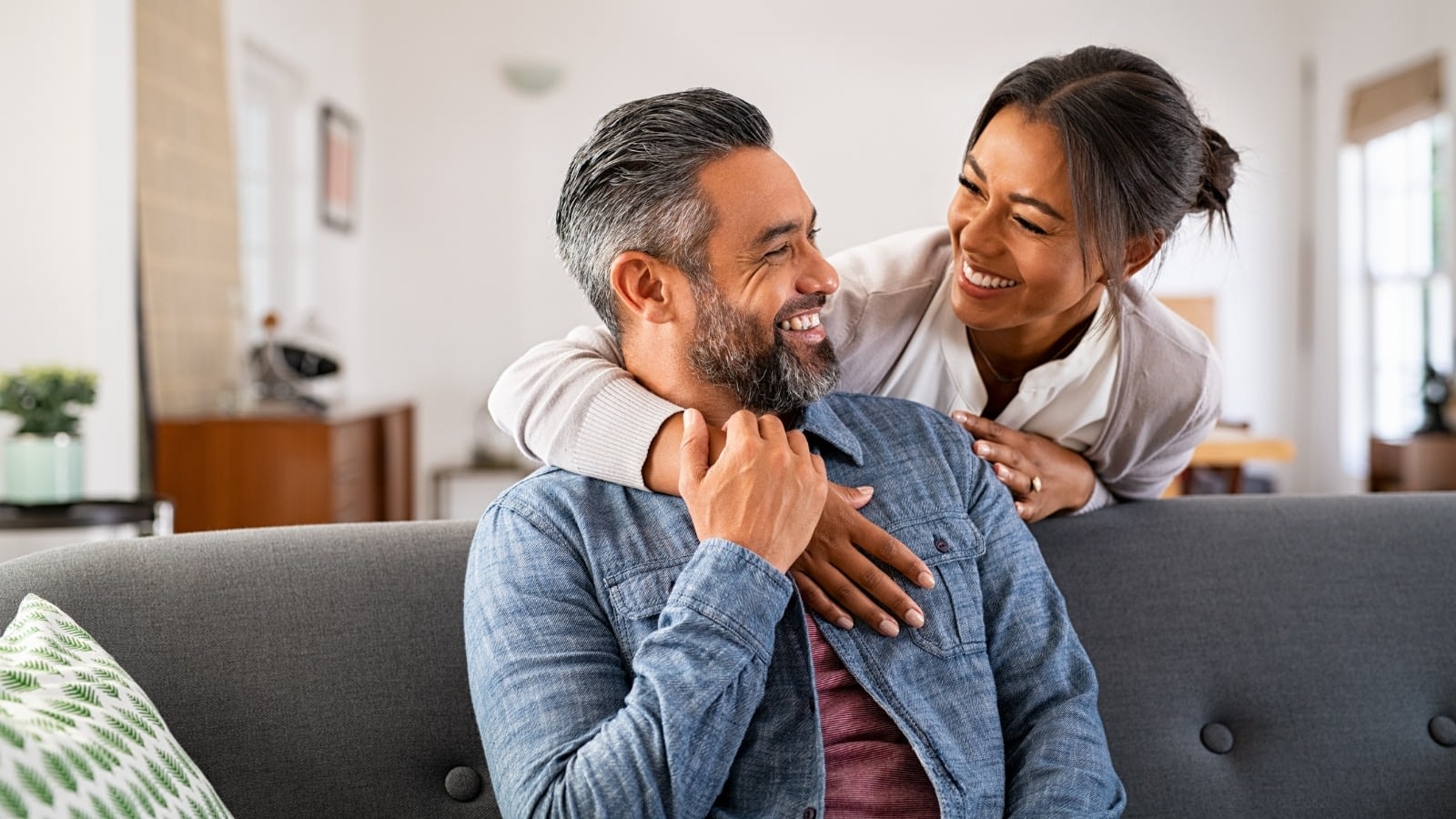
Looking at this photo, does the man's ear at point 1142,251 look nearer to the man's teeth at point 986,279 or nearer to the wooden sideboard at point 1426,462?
the man's teeth at point 986,279

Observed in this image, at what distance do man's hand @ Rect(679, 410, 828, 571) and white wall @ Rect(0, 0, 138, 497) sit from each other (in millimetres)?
2756

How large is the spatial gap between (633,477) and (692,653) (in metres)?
0.25

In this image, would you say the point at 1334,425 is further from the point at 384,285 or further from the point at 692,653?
the point at 692,653

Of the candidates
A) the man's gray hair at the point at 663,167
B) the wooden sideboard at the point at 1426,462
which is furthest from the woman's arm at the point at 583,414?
the wooden sideboard at the point at 1426,462

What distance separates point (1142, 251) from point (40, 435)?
2425 mm

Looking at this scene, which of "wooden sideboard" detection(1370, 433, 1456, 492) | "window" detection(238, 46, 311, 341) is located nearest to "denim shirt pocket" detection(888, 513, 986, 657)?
"window" detection(238, 46, 311, 341)

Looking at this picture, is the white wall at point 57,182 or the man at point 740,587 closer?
the man at point 740,587

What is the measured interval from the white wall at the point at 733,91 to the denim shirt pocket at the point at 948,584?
5632 mm

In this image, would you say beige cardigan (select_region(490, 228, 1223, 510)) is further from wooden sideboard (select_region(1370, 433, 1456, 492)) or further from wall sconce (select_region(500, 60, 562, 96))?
wall sconce (select_region(500, 60, 562, 96))

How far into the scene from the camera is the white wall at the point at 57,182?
11.0 ft

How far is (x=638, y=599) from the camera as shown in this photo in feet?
4.29

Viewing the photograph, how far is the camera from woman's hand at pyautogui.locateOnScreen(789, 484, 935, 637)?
133 cm

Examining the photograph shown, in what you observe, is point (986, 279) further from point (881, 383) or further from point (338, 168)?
point (338, 168)

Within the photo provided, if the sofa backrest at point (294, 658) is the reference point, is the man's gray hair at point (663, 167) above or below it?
above
